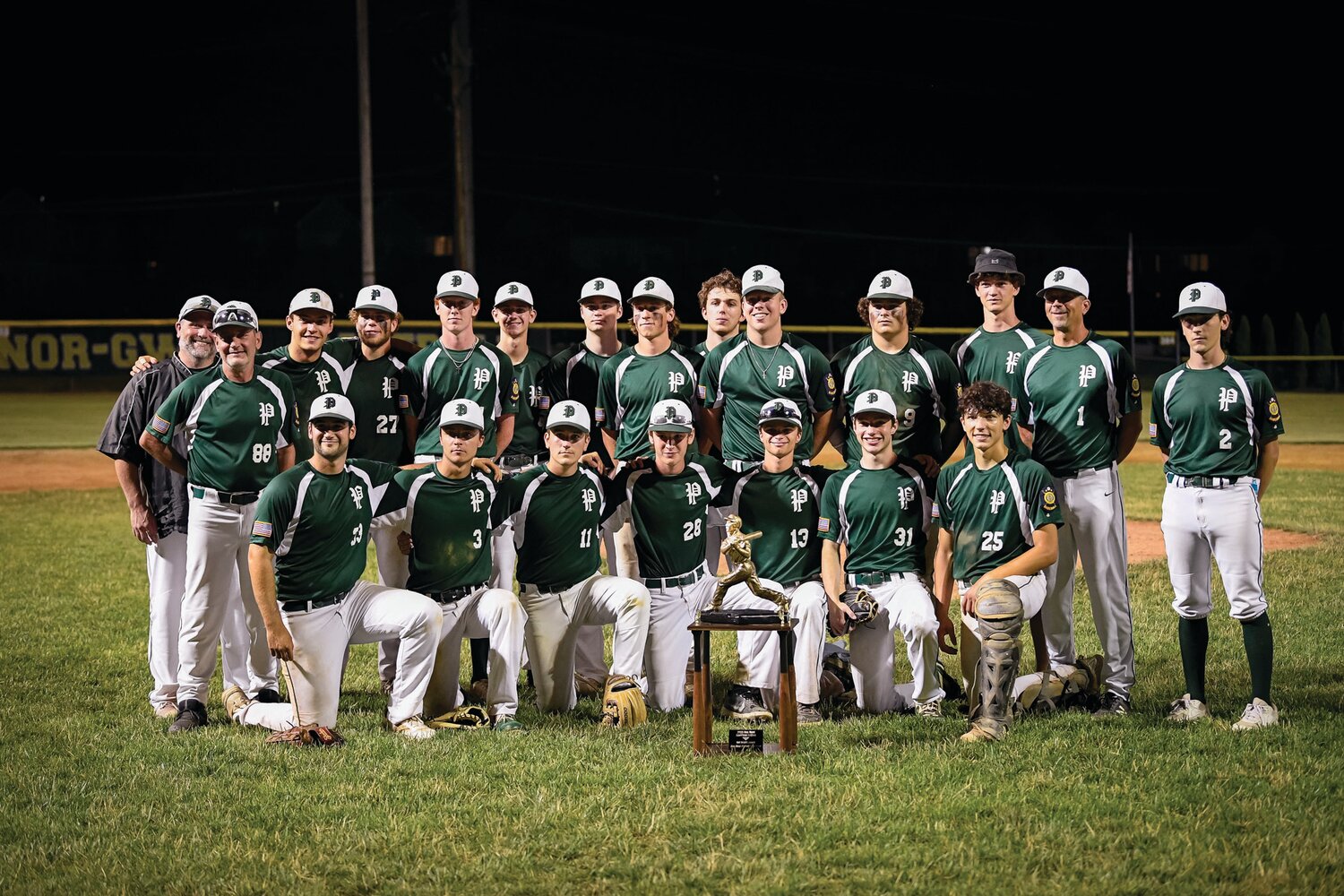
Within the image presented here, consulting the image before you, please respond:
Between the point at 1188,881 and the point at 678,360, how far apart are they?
4.33m

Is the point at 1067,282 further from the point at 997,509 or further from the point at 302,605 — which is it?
the point at 302,605

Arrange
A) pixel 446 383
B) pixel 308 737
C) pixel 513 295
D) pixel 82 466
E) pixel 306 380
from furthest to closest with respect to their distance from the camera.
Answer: pixel 82 466, pixel 513 295, pixel 446 383, pixel 306 380, pixel 308 737

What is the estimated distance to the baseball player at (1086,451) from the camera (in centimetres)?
714

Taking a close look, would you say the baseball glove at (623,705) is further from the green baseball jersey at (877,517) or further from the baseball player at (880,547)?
the green baseball jersey at (877,517)

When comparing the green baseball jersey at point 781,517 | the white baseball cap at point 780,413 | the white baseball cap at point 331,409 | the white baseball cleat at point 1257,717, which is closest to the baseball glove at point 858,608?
the green baseball jersey at point 781,517

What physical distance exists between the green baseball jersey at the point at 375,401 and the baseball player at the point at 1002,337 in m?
3.21

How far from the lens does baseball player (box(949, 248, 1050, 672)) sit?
7.50m

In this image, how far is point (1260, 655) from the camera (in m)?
6.76

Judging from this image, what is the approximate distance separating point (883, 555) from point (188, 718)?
361 cm

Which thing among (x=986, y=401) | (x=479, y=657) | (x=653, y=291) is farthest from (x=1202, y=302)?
(x=479, y=657)

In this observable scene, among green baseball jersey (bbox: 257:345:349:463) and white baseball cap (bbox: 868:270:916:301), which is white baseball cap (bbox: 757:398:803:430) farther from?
green baseball jersey (bbox: 257:345:349:463)

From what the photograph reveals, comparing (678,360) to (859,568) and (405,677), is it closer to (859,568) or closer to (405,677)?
(859,568)

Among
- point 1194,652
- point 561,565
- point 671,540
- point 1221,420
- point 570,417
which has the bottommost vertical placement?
point 1194,652

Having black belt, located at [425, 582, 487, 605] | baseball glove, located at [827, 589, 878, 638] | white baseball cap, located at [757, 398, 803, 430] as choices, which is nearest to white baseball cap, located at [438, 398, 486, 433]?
black belt, located at [425, 582, 487, 605]
